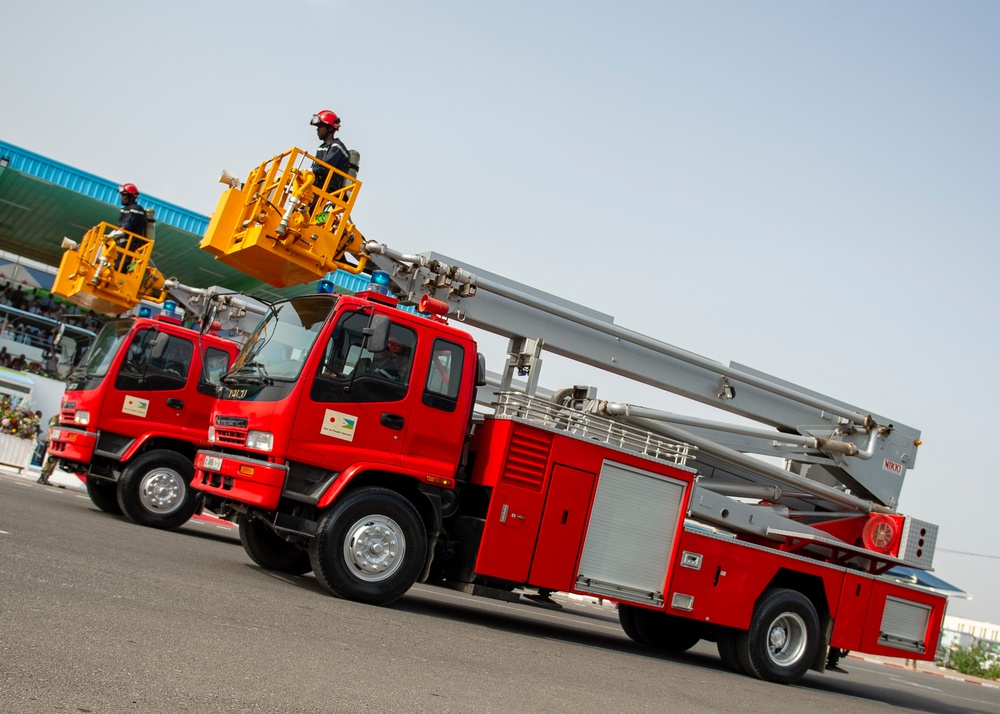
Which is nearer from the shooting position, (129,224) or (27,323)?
(129,224)

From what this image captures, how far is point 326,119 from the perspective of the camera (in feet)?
29.1

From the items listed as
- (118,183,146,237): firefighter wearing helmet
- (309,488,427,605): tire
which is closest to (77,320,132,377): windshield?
(118,183,146,237): firefighter wearing helmet

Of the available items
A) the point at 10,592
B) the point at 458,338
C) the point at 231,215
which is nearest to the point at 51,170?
the point at 231,215

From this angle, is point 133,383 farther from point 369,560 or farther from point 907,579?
point 907,579

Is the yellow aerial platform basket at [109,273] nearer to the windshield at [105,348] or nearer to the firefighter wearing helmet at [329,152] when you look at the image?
the windshield at [105,348]

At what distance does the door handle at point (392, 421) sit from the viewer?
8008 millimetres

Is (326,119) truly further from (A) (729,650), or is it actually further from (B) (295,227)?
(A) (729,650)

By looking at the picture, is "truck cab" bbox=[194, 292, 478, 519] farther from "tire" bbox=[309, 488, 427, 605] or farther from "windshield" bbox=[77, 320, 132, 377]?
"windshield" bbox=[77, 320, 132, 377]

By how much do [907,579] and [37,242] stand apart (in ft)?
93.6

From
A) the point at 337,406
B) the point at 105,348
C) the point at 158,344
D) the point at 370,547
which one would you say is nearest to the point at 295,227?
the point at 337,406

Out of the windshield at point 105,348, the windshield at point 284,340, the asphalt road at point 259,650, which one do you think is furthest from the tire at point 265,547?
the windshield at point 105,348

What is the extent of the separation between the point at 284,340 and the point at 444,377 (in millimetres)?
1457

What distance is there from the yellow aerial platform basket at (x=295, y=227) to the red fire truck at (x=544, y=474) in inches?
1.9

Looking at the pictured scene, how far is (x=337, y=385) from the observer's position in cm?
787
